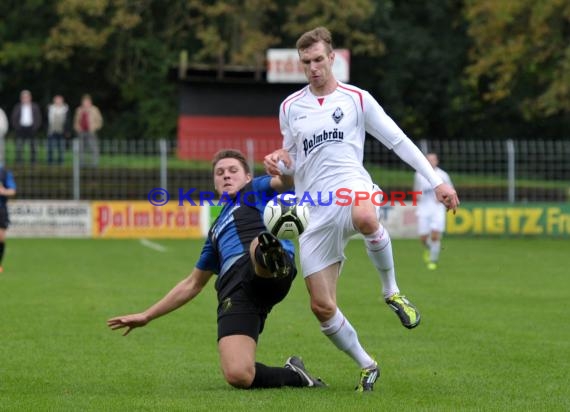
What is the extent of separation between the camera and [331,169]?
8.15 m

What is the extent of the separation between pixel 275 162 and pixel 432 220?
1390cm

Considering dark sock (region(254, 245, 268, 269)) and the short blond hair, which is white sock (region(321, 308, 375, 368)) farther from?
the short blond hair

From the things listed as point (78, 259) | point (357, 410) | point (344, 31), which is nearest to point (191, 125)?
point (344, 31)

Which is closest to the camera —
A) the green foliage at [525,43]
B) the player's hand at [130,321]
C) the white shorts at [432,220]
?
the player's hand at [130,321]

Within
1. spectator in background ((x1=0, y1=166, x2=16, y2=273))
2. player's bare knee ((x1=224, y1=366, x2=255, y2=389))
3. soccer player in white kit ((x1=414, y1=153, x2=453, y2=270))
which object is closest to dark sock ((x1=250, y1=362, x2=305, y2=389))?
player's bare knee ((x1=224, y1=366, x2=255, y2=389))

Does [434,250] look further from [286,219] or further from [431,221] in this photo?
[286,219]

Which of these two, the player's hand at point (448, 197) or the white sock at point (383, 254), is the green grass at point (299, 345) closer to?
the white sock at point (383, 254)

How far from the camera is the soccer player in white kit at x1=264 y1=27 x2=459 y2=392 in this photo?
806 cm

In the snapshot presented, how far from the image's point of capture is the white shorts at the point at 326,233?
8117mm

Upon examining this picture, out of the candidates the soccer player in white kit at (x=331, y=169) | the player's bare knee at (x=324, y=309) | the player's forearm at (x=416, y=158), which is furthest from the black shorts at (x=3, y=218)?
the player's forearm at (x=416, y=158)

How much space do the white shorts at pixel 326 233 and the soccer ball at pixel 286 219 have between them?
0.69 meters

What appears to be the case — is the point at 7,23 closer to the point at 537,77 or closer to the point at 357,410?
the point at 537,77

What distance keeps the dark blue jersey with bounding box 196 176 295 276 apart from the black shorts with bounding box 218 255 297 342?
0.35 feet

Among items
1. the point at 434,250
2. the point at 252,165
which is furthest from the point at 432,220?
the point at 252,165
